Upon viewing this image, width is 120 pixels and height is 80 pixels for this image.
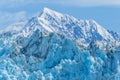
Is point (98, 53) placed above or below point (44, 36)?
below

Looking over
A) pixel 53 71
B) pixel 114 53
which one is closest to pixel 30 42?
pixel 53 71

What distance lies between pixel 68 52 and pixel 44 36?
6913mm

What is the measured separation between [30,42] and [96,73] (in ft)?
57.7

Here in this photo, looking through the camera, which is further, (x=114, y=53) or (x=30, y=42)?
(x=30, y=42)

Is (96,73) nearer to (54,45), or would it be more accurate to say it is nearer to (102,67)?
(102,67)

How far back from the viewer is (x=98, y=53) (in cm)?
11244

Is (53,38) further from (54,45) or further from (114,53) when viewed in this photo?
(114,53)

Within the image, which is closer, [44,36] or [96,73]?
[96,73]

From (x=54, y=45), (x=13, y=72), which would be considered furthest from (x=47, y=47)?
(x=13, y=72)

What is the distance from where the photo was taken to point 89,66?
10994cm

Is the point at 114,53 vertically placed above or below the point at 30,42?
below

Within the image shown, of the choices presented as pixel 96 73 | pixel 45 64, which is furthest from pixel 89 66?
pixel 45 64

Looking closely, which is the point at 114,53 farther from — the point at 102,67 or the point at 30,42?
the point at 30,42

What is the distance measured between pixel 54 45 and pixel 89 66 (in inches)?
389
